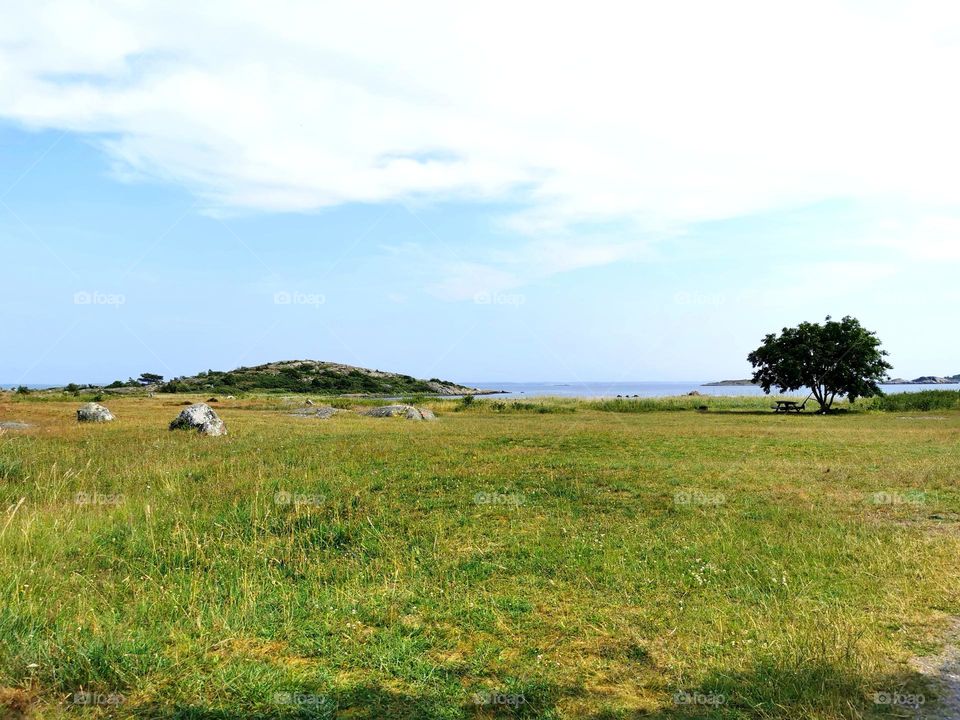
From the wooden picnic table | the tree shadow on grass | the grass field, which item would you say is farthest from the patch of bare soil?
the wooden picnic table

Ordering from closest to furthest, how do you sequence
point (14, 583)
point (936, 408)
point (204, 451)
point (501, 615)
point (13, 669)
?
point (13, 669) → point (501, 615) → point (14, 583) → point (204, 451) → point (936, 408)

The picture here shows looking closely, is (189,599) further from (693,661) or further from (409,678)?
(693,661)

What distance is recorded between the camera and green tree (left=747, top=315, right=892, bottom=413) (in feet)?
184

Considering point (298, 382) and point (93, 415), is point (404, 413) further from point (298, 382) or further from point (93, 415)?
point (298, 382)

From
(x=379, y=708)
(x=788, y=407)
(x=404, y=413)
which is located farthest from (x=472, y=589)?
(x=788, y=407)

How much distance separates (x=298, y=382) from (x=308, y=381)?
3.12m

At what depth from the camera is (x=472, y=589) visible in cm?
891

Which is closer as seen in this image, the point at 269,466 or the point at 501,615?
the point at 501,615

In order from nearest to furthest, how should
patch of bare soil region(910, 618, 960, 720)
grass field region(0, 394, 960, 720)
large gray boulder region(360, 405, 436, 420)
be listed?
patch of bare soil region(910, 618, 960, 720), grass field region(0, 394, 960, 720), large gray boulder region(360, 405, 436, 420)

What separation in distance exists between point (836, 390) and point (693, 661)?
188 feet

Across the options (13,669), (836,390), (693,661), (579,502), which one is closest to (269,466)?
(579,502)

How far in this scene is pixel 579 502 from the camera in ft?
45.0

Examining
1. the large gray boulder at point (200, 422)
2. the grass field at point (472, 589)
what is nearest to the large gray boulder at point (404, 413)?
the large gray boulder at point (200, 422)

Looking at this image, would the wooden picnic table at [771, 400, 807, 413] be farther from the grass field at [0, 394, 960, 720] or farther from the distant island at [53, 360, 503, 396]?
the distant island at [53, 360, 503, 396]
